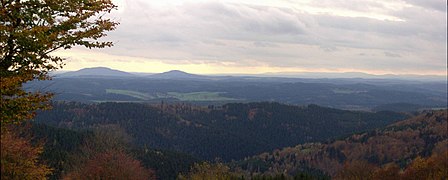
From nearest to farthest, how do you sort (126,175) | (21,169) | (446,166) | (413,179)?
1. (21,169)
2. (126,175)
3. (413,179)
4. (446,166)

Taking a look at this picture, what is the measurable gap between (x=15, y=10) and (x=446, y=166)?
4021 inches

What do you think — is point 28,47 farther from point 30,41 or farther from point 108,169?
point 108,169

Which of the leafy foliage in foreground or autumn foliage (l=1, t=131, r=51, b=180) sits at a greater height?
autumn foliage (l=1, t=131, r=51, b=180)

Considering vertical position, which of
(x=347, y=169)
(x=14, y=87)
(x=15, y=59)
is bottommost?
(x=347, y=169)

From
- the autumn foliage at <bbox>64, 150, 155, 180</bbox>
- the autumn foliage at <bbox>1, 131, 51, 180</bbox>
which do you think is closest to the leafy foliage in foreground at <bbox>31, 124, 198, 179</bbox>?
the autumn foliage at <bbox>64, 150, 155, 180</bbox>

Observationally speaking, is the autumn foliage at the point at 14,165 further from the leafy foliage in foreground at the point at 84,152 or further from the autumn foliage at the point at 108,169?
the autumn foliage at the point at 108,169

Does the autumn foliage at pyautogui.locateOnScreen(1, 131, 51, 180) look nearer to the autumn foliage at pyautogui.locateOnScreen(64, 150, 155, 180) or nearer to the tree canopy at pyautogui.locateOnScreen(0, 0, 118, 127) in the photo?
the tree canopy at pyautogui.locateOnScreen(0, 0, 118, 127)

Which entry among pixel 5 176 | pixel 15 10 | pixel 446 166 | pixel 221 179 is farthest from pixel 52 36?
pixel 446 166

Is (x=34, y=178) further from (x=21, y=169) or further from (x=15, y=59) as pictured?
(x=15, y=59)

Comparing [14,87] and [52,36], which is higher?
[52,36]

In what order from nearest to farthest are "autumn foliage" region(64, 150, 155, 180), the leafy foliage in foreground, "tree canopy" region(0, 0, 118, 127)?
"tree canopy" region(0, 0, 118, 127), "autumn foliage" region(64, 150, 155, 180), the leafy foliage in foreground

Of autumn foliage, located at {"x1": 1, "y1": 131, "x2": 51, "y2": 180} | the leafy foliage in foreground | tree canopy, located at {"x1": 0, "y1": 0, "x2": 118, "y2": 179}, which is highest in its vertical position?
tree canopy, located at {"x1": 0, "y1": 0, "x2": 118, "y2": 179}

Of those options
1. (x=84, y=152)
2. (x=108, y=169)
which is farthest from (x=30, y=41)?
(x=84, y=152)

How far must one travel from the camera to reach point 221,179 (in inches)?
3406
